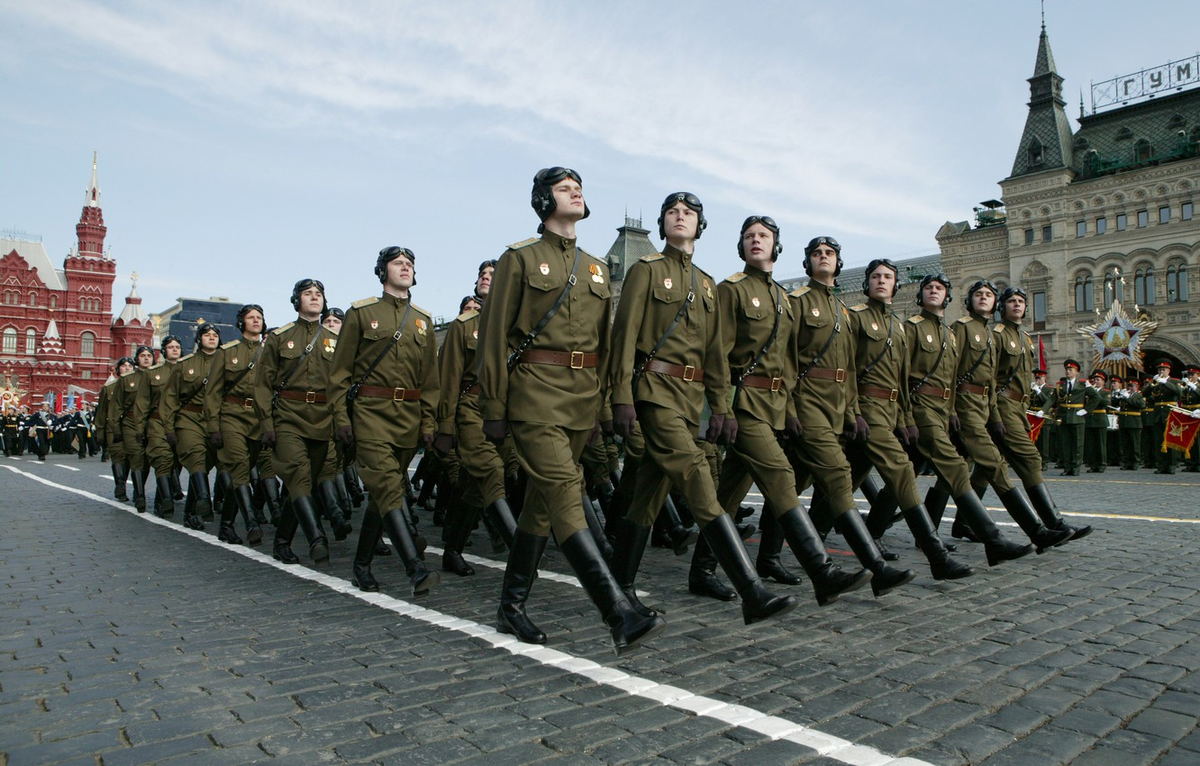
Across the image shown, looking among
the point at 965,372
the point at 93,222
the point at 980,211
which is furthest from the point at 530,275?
the point at 93,222

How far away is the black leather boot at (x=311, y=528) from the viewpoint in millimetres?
6754

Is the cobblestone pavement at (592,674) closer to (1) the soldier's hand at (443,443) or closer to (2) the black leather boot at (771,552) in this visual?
(2) the black leather boot at (771,552)

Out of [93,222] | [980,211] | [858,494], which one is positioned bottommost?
[858,494]

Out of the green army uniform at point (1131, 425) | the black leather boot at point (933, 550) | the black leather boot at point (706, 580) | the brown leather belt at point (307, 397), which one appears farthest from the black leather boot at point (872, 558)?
the green army uniform at point (1131, 425)

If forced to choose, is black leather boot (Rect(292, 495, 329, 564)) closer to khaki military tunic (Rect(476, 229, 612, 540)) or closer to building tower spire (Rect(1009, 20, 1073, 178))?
khaki military tunic (Rect(476, 229, 612, 540))

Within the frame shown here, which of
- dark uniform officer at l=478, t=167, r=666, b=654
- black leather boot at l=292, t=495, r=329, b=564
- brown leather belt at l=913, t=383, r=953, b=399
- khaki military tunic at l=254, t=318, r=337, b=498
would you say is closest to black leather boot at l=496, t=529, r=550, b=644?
dark uniform officer at l=478, t=167, r=666, b=654

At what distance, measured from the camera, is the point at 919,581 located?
5.86 metres

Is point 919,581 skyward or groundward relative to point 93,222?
groundward

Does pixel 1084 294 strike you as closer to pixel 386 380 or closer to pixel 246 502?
pixel 246 502

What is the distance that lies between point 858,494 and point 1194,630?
8672 millimetres

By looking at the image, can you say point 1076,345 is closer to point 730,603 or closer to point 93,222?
point 730,603

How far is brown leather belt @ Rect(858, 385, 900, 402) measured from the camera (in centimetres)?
645

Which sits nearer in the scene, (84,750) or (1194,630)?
(84,750)

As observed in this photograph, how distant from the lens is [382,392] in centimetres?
614
